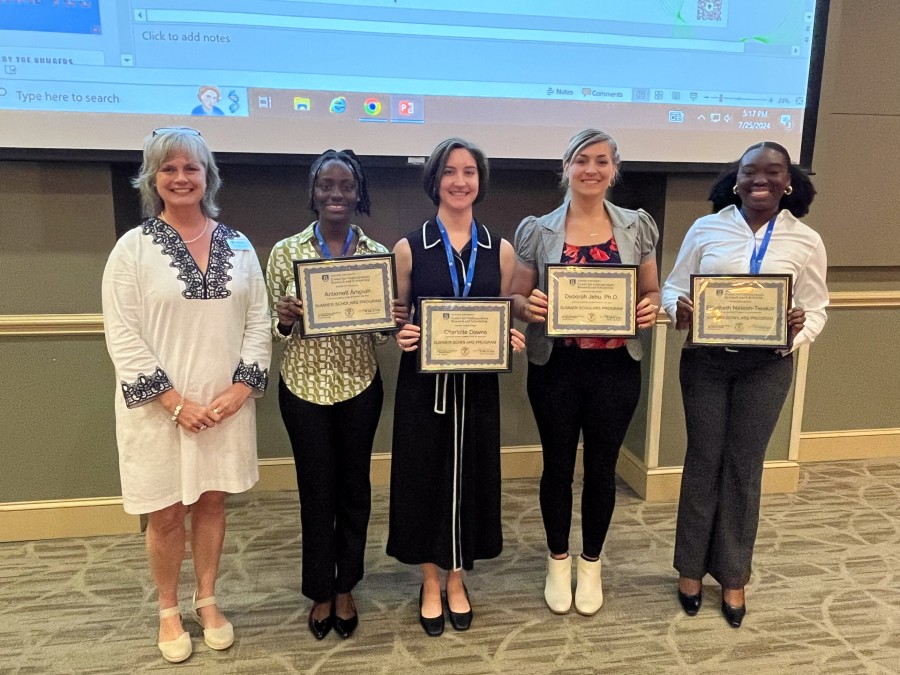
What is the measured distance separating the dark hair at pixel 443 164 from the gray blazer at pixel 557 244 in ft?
0.80

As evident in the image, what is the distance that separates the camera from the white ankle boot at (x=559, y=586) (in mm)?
2199

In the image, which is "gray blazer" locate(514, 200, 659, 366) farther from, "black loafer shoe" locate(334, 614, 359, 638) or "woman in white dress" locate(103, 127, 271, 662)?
"black loafer shoe" locate(334, 614, 359, 638)

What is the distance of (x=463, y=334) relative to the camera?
184cm

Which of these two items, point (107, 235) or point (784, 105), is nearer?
point (107, 235)

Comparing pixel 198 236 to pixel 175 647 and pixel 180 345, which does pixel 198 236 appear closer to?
pixel 180 345

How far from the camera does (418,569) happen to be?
8.16 ft

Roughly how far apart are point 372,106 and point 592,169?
3.66 ft

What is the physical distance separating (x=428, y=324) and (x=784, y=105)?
2189mm

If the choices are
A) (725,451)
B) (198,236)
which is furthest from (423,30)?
(725,451)

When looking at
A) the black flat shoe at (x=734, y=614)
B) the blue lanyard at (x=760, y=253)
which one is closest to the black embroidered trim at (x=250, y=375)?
the blue lanyard at (x=760, y=253)

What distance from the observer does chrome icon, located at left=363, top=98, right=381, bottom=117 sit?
2.60 m

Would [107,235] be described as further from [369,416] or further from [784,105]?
[784,105]

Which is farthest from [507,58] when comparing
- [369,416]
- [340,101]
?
[369,416]

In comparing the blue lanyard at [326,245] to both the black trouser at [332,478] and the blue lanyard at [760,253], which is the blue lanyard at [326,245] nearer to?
the black trouser at [332,478]
